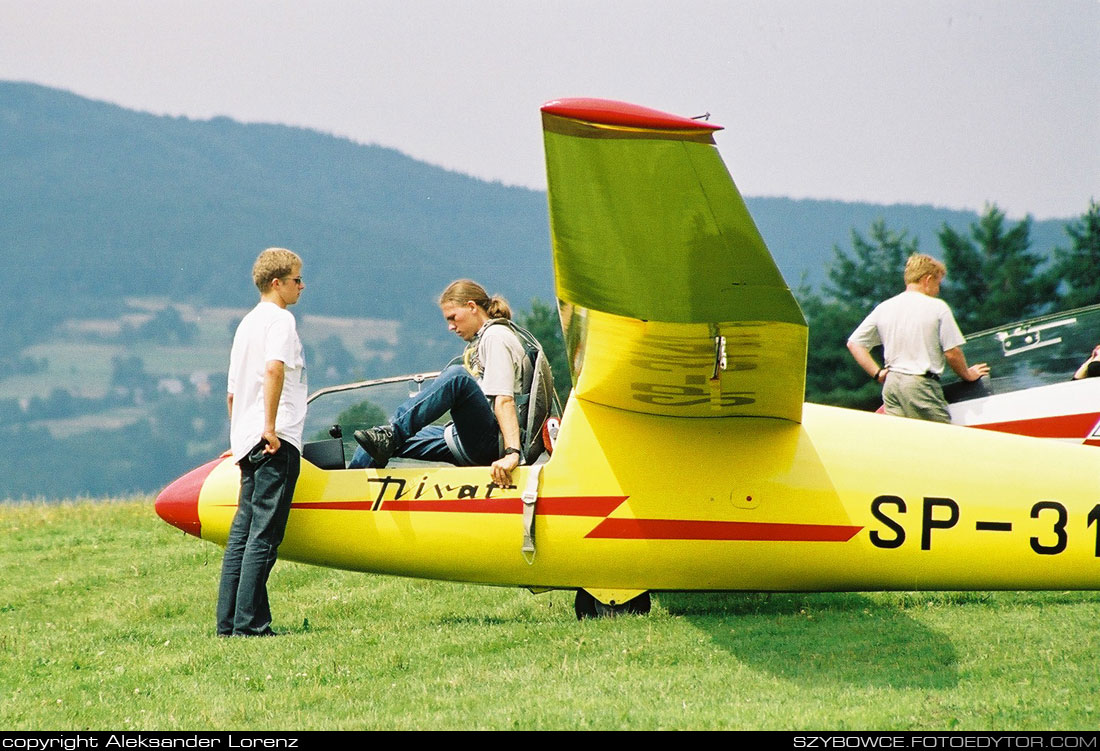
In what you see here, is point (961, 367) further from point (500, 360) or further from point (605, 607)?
point (500, 360)

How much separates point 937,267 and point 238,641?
481 centimetres

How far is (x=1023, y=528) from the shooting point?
556cm

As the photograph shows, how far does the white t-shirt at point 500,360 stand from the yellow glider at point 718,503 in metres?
0.36

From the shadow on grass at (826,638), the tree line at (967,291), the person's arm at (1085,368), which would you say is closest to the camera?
the shadow on grass at (826,638)

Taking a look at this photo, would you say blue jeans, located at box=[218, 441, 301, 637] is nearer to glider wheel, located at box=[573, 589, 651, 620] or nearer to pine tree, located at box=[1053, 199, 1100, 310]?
glider wheel, located at box=[573, 589, 651, 620]

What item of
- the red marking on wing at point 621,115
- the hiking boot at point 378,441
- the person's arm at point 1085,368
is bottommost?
the hiking boot at point 378,441

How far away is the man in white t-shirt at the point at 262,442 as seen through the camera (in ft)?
19.4

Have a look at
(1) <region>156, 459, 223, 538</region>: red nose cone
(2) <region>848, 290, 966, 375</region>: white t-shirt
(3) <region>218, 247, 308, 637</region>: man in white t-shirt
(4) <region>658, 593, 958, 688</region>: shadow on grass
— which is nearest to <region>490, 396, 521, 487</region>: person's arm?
(3) <region>218, 247, 308, 637</region>: man in white t-shirt

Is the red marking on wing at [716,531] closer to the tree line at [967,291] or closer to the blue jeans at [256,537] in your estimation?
the blue jeans at [256,537]

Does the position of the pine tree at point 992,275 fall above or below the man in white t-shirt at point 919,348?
above

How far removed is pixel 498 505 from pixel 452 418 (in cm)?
57

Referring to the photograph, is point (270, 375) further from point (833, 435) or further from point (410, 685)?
point (833, 435)

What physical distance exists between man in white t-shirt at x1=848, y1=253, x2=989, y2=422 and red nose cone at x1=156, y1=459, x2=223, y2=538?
4.13 metres

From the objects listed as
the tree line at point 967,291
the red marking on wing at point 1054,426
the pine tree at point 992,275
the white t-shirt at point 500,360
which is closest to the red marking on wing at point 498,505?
the white t-shirt at point 500,360
